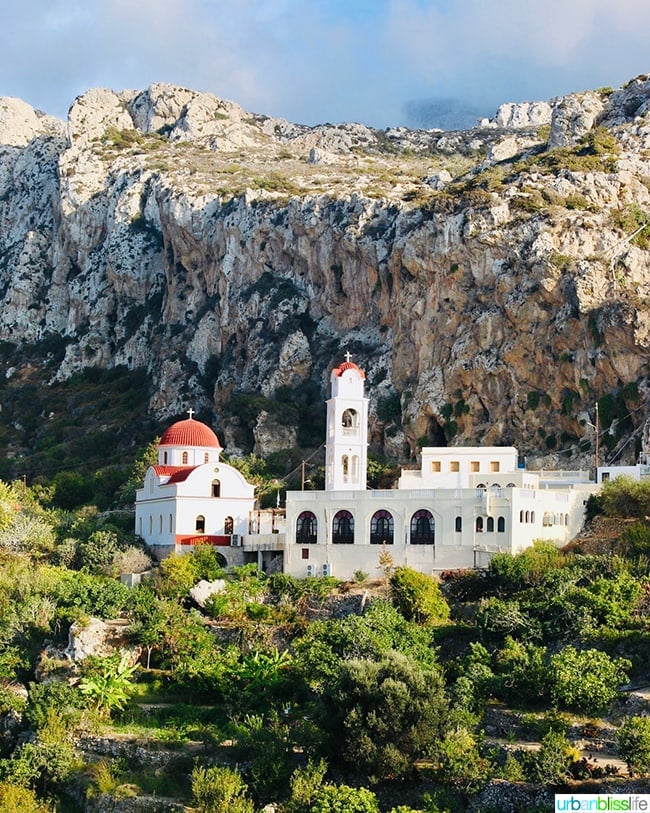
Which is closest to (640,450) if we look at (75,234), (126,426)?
(126,426)

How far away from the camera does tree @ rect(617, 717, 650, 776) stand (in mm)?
45812

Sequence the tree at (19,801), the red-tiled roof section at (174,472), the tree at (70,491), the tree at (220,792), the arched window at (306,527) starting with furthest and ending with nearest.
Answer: the tree at (70,491)
the red-tiled roof section at (174,472)
the arched window at (306,527)
the tree at (19,801)
the tree at (220,792)

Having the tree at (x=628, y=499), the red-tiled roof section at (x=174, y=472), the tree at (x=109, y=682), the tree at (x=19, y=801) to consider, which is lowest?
the tree at (x=19, y=801)

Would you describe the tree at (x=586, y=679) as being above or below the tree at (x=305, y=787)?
above

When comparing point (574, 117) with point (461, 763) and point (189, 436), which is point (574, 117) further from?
point (461, 763)

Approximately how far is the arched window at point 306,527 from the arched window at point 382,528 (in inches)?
115

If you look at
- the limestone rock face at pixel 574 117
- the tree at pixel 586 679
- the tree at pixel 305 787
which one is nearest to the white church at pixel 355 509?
the tree at pixel 586 679

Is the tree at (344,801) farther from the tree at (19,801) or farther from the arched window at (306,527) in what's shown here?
the arched window at (306,527)

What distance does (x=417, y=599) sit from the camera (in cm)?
6309

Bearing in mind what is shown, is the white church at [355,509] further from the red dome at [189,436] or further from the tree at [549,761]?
the tree at [549,761]

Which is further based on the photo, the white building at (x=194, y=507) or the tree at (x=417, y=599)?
the white building at (x=194, y=507)

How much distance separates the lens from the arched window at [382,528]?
70.1 metres

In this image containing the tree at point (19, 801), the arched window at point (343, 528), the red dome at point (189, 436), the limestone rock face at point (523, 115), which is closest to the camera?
the tree at point (19, 801)

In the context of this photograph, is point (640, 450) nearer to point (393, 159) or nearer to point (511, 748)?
point (511, 748)
